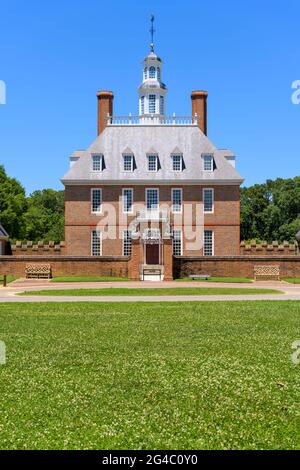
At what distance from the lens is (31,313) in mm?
17125

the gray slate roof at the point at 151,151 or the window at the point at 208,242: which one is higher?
the gray slate roof at the point at 151,151

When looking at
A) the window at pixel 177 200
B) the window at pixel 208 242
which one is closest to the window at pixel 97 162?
the window at pixel 177 200

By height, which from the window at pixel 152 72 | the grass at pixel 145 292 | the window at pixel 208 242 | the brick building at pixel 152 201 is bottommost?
the grass at pixel 145 292

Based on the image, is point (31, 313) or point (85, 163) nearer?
A: point (31, 313)

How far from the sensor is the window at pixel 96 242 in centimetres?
4766

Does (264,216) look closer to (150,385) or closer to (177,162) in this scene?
(177,162)

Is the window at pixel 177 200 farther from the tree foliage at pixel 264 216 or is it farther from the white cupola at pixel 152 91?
the tree foliage at pixel 264 216

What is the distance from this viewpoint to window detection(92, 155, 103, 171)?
159 feet

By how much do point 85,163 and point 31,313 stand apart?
3256cm

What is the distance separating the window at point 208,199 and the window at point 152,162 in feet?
15.1
